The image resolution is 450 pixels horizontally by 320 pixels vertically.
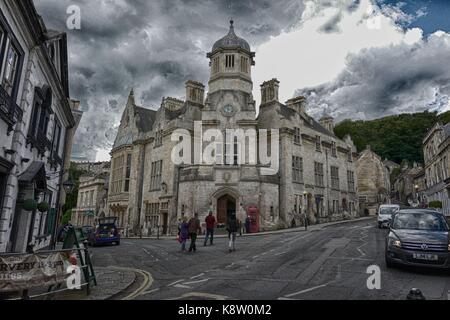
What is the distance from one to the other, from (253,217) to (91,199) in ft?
118

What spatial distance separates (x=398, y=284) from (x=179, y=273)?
20.7ft

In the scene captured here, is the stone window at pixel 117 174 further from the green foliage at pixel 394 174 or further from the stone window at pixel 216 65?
the green foliage at pixel 394 174

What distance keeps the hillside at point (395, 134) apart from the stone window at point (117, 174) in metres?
59.8

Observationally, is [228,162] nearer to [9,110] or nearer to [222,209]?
[222,209]

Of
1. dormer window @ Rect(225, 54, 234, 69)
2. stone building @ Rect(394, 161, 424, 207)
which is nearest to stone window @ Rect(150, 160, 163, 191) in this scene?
dormer window @ Rect(225, 54, 234, 69)

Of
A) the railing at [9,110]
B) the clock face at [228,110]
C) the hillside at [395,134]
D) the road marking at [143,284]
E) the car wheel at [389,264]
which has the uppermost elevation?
the hillside at [395,134]

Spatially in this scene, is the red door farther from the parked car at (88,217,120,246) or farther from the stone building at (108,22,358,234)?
the parked car at (88,217,120,246)

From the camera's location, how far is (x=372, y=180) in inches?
2341

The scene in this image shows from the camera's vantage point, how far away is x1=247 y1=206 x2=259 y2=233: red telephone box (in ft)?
90.2

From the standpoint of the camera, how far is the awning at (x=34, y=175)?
10.2 m

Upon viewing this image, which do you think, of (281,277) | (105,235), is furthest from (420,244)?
(105,235)

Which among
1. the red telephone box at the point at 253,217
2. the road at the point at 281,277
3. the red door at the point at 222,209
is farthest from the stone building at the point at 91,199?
the road at the point at 281,277
